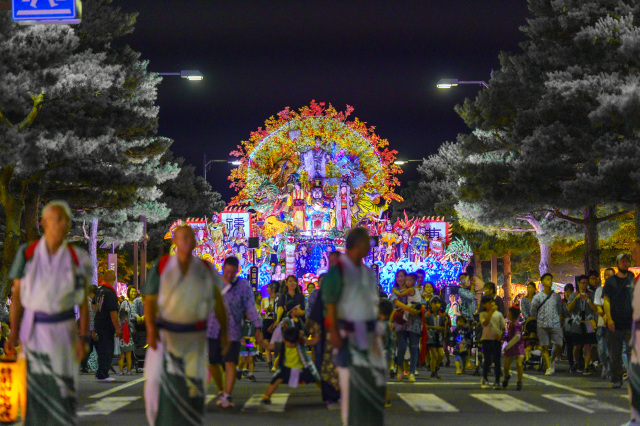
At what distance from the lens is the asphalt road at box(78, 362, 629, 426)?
11172 mm

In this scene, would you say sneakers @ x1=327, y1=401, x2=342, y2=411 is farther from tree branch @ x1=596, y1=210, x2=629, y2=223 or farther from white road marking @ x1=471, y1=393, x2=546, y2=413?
tree branch @ x1=596, y1=210, x2=629, y2=223

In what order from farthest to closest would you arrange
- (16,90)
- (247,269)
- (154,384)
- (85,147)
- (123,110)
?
1. (247,269)
2. (123,110)
3. (85,147)
4. (16,90)
5. (154,384)

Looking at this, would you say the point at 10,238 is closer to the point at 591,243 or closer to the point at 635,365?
the point at 591,243

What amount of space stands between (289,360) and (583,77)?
58.0 feet

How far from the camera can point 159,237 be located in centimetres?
6775

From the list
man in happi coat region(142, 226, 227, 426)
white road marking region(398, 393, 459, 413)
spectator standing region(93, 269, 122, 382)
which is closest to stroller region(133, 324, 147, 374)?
spectator standing region(93, 269, 122, 382)

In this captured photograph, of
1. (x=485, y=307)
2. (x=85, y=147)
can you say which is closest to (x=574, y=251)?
(x=85, y=147)

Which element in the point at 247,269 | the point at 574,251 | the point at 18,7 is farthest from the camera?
the point at 574,251

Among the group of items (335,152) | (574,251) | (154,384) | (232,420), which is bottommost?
(232,420)

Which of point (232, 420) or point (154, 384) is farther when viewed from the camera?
point (232, 420)

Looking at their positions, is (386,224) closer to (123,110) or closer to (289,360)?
(123,110)

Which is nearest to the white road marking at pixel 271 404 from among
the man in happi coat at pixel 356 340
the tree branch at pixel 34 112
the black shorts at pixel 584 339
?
the man in happi coat at pixel 356 340

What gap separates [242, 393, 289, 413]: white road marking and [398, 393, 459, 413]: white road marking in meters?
1.71

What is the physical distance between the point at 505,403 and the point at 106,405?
5.37 m
